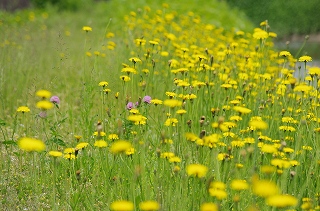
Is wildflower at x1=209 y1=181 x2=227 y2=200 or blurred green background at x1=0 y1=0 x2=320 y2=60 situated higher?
blurred green background at x1=0 y1=0 x2=320 y2=60

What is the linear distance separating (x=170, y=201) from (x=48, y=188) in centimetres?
78

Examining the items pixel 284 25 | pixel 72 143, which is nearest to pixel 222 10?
pixel 284 25

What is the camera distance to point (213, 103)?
329cm

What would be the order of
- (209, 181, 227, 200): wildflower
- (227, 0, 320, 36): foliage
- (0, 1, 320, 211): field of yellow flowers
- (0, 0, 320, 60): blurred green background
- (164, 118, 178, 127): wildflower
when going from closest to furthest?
(209, 181, 227, 200): wildflower → (0, 1, 320, 211): field of yellow flowers → (164, 118, 178, 127): wildflower → (0, 0, 320, 60): blurred green background → (227, 0, 320, 36): foliage

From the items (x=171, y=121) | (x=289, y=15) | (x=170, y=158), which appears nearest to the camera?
(x=170, y=158)

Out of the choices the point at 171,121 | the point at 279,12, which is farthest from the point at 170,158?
the point at 279,12

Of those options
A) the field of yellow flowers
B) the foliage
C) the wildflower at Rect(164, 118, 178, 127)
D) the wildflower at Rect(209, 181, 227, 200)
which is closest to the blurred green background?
the foliage

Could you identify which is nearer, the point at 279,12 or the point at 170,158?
the point at 170,158

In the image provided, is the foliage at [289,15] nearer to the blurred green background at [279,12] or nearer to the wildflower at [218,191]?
the blurred green background at [279,12]

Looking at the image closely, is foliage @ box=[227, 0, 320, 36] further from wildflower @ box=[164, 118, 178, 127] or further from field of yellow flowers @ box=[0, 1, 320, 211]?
wildflower @ box=[164, 118, 178, 127]

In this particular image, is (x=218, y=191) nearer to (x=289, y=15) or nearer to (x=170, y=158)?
(x=170, y=158)

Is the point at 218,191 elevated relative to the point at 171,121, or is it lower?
lower

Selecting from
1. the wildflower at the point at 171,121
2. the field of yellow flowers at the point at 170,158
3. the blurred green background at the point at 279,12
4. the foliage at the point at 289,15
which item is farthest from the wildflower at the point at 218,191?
the foliage at the point at 289,15

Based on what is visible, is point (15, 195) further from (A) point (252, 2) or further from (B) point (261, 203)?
(A) point (252, 2)
